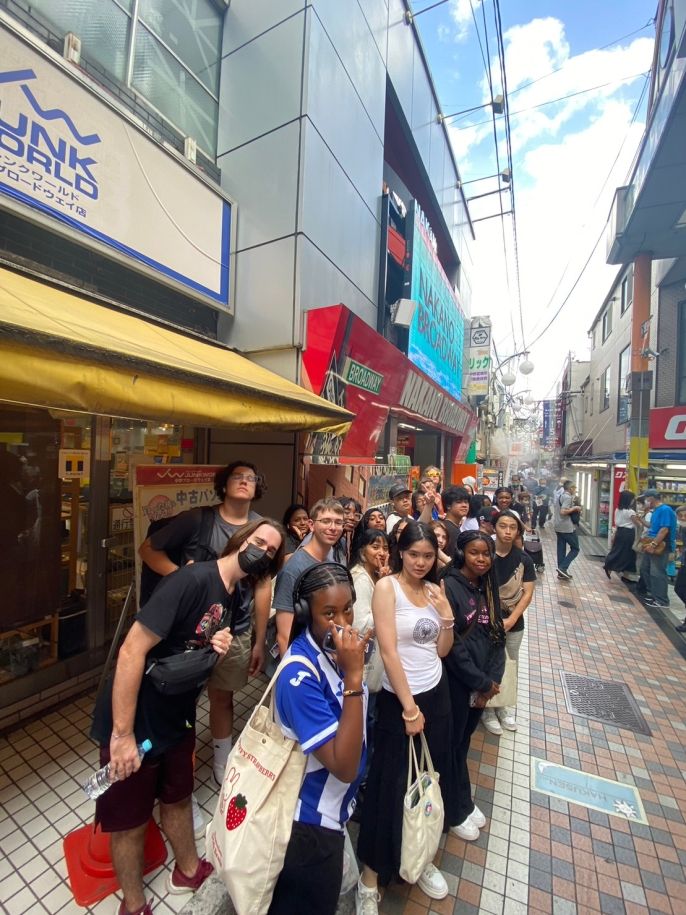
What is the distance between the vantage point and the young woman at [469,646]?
234 centimetres

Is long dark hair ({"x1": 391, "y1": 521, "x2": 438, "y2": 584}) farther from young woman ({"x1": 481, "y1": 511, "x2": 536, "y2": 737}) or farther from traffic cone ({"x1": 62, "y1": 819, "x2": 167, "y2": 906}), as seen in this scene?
traffic cone ({"x1": 62, "y1": 819, "x2": 167, "y2": 906})

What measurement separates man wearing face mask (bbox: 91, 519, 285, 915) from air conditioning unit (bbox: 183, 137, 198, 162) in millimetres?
5338

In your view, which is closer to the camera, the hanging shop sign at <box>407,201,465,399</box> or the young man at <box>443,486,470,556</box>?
the young man at <box>443,486,470,556</box>

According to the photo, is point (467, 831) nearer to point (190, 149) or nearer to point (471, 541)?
point (471, 541)

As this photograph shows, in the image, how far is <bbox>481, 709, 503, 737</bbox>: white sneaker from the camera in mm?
3375

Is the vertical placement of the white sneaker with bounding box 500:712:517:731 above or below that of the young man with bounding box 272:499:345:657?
Answer: below

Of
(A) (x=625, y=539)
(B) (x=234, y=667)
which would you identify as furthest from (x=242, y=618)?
(A) (x=625, y=539)

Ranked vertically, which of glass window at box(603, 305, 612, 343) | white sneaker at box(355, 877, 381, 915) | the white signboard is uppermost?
glass window at box(603, 305, 612, 343)

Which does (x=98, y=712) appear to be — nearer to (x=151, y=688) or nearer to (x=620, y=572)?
(x=151, y=688)

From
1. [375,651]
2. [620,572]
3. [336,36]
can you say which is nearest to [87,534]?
[375,651]

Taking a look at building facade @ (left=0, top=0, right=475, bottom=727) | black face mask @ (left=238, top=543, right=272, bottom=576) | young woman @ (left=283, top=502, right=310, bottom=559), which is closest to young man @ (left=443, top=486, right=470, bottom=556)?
building facade @ (left=0, top=0, right=475, bottom=727)

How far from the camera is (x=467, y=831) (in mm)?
2354

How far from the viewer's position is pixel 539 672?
176 inches

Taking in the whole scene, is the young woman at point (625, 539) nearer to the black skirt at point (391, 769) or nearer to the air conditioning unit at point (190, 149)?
the black skirt at point (391, 769)
